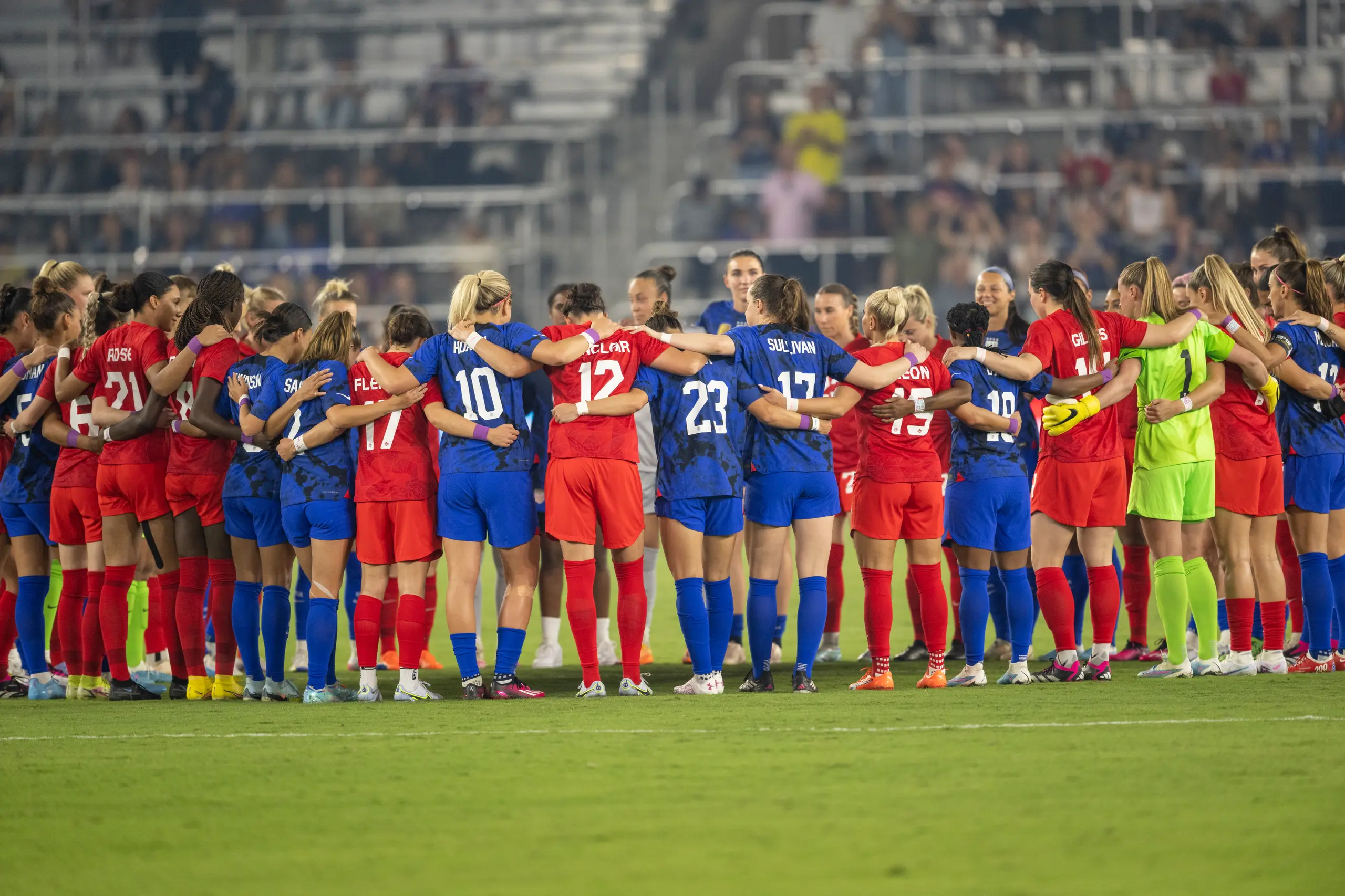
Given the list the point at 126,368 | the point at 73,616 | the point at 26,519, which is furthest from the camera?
the point at 26,519

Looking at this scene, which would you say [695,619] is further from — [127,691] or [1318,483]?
[1318,483]

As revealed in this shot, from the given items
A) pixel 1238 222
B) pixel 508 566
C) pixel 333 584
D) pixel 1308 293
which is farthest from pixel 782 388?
pixel 1238 222

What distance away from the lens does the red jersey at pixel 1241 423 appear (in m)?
7.73

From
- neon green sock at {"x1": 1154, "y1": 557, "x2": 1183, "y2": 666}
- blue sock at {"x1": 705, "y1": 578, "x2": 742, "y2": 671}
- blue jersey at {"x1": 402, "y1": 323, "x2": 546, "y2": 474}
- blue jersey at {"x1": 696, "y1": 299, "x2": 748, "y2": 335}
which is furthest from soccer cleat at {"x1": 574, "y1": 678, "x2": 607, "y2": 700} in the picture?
blue jersey at {"x1": 696, "y1": 299, "x2": 748, "y2": 335}

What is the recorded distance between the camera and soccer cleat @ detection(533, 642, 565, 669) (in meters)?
9.12

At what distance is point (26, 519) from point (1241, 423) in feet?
21.0

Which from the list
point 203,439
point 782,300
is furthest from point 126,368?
point 782,300

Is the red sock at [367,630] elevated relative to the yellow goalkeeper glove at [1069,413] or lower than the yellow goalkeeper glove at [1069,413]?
lower

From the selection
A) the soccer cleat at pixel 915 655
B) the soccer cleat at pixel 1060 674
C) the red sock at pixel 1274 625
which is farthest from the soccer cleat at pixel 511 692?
the red sock at pixel 1274 625

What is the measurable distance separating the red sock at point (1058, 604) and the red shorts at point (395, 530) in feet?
9.92

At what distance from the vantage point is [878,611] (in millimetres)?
7355

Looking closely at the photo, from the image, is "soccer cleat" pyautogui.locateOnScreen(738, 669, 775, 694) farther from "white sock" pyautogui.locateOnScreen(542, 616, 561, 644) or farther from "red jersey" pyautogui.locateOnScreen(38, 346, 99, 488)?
"red jersey" pyautogui.locateOnScreen(38, 346, 99, 488)

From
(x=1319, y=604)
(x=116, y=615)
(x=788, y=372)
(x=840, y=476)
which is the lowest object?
(x=1319, y=604)

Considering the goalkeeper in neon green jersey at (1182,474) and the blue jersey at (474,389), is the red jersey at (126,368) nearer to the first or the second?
the blue jersey at (474,389)
